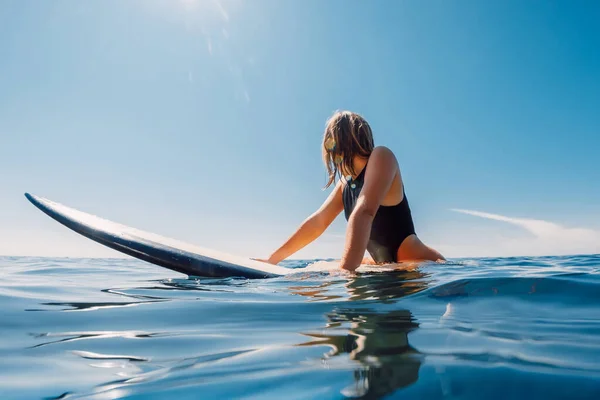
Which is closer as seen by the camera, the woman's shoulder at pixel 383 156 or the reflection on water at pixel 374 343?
the reflection on water at pixel 374 343

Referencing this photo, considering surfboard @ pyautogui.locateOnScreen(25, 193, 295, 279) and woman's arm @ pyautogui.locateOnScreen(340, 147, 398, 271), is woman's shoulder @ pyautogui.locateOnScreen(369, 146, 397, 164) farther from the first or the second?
surfboard @ pyautogui.locateOnScreen(25, 193, 295, 279)

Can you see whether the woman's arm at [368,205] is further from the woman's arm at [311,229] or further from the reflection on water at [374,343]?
the woman's arm at [311,229]

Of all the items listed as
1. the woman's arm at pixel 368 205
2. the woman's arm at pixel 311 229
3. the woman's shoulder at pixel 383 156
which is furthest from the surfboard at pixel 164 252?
the woman's shoulder at pixel 383 156

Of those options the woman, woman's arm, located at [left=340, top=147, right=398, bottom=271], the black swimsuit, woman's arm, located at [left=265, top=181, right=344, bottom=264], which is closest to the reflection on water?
woman's arm, located at [left=340, top=147, right=398, bottom=271]

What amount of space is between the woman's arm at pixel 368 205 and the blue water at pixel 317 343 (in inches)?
15.8

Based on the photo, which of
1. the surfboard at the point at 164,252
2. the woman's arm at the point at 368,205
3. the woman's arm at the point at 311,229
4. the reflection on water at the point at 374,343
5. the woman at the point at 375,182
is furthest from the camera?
the woman's arm at the point at 311,229

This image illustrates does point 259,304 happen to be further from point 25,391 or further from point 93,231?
point 93,231

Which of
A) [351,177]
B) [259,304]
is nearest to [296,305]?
[259,304]

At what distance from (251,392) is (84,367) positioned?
516 millimetres

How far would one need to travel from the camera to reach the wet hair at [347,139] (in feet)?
10.4

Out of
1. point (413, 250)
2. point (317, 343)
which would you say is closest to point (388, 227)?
point (413, 250)

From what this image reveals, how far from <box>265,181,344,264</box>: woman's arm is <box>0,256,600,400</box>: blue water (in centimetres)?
169

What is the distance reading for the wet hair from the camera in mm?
3184

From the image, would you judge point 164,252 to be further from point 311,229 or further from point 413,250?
point 413,250
